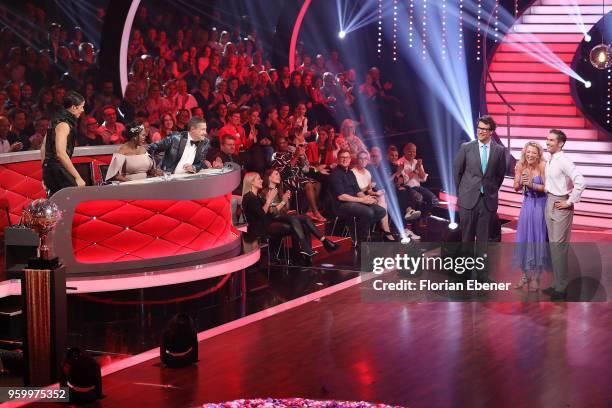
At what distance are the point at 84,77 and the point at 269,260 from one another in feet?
9.58

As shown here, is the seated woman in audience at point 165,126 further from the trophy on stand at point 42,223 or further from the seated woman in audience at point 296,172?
the trophy on stand at point 42,223

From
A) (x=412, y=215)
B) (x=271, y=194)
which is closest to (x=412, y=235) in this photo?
(x=412, y=215)

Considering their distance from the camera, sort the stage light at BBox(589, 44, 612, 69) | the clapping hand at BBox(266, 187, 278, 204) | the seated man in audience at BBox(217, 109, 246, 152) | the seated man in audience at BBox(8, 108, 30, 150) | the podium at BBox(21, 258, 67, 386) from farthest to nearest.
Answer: the stage light at BBox(589, 44, 612, 69)
the seated man in audience at BBox(217, 109, 246, 152)
the seated man in audience at BBox(8, 108, 30, 150)
the clapping hand at BBox(266, 187, 278, 204)
the podium at BBox(21, 258, 67, 386)

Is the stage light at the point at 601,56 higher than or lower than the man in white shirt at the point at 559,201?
higher

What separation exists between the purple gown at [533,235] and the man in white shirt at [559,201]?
0.08 meters

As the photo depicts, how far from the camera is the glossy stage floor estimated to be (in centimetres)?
559

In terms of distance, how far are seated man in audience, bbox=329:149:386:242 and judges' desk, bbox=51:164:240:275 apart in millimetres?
2368

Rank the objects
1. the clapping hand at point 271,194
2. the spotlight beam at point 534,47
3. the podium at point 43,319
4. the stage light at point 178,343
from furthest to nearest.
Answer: the spotlight beam at point 534,47 < the clapping hand at point 271,194 < the stage light at point 178,343 < the podium at point 43,319

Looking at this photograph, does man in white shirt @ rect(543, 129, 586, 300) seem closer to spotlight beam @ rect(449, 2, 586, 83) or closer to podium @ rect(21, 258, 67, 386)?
podium @ rect(21, 258, 67, 386)

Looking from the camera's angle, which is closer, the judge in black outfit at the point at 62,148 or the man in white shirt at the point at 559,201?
the judge in black outfit at the point at 62,148

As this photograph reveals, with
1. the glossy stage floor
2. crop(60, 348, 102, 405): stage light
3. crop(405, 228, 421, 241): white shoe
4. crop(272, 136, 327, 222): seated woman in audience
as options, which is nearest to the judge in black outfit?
the glossy stage floor

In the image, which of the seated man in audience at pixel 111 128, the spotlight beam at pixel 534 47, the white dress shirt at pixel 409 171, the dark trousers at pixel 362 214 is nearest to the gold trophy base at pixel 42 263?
the seated man in audience at pixel 111 128

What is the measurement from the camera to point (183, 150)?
7895mm

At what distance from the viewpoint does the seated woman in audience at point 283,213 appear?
30.5 ft
